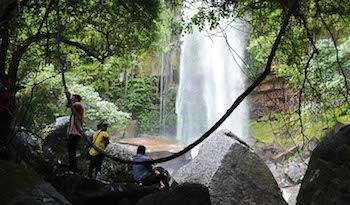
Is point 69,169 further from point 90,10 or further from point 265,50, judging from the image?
point 265,50

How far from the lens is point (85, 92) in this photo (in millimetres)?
13391

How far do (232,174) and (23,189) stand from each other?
6.54 metres

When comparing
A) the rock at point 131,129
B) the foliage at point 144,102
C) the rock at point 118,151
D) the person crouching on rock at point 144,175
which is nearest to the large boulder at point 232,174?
the rock at point 118,151

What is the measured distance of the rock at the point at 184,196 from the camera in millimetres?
4961

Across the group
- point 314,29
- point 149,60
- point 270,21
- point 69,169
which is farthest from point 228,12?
point 149,60

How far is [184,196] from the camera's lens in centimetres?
499

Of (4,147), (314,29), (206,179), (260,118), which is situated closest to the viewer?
(4,147)

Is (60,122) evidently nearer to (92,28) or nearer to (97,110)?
(97,110)

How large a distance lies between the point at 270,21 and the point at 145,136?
52.2 ft

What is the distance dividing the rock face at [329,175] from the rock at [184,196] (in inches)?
53.4

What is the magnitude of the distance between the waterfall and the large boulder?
12242 mm

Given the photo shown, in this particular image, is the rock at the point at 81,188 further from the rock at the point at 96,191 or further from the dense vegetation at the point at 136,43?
the dense vegetation at the point at 136,43

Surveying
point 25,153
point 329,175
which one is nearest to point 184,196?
point 329,175

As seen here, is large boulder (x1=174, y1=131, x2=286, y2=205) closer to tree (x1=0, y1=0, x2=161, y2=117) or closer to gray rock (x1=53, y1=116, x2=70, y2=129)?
tree (x1=0, y1=0, x2=161, y2=117)
